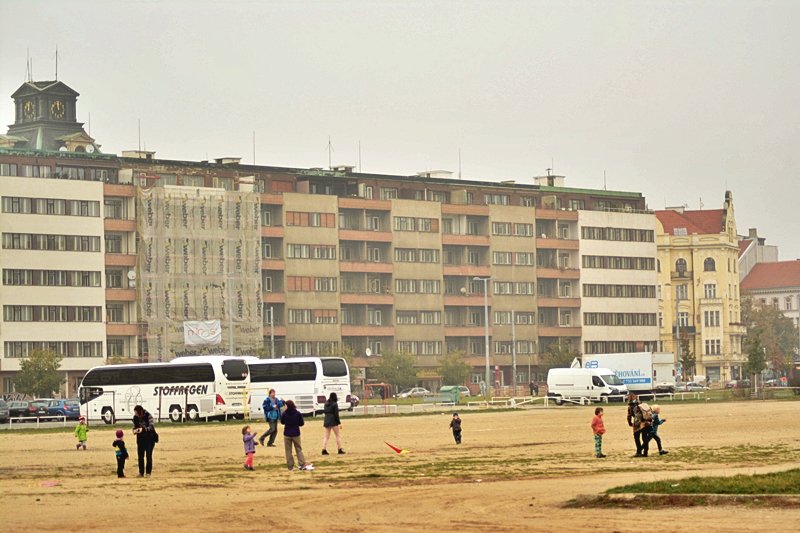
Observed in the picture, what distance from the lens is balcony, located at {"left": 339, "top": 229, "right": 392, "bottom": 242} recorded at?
162500 millimetres

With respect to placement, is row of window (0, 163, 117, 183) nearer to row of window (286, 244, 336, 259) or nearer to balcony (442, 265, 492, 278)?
row of window (286, 244, 336, 259)

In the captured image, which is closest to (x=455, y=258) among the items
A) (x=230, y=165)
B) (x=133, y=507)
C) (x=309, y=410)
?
(x=230, y=165)

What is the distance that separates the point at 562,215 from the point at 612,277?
1047cm

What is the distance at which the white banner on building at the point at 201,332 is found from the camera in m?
146

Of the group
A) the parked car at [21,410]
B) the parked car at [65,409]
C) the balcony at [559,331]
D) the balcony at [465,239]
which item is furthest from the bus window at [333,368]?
the balcony at [559,331]

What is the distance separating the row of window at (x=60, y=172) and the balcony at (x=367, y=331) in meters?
28.3

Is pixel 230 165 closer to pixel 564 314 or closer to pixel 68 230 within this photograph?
pixel 68 230

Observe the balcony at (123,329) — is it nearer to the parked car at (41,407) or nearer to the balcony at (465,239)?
the parked car at (41,407)

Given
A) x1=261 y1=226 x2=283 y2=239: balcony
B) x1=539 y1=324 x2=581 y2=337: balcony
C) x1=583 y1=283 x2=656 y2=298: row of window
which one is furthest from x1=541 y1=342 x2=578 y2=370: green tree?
x1=261 y1=226 x2=283 y2=239: balcony

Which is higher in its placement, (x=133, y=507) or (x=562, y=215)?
(x=562, y=215)

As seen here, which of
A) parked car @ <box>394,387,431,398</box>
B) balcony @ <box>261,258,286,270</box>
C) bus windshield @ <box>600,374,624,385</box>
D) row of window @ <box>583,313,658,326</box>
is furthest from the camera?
row of window @ <box>583,313,658,326</box>

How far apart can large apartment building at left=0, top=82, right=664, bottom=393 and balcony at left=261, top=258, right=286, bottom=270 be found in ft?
0.50

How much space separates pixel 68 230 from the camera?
145625 millimetres

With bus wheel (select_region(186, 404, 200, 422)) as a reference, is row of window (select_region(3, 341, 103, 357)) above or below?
above
